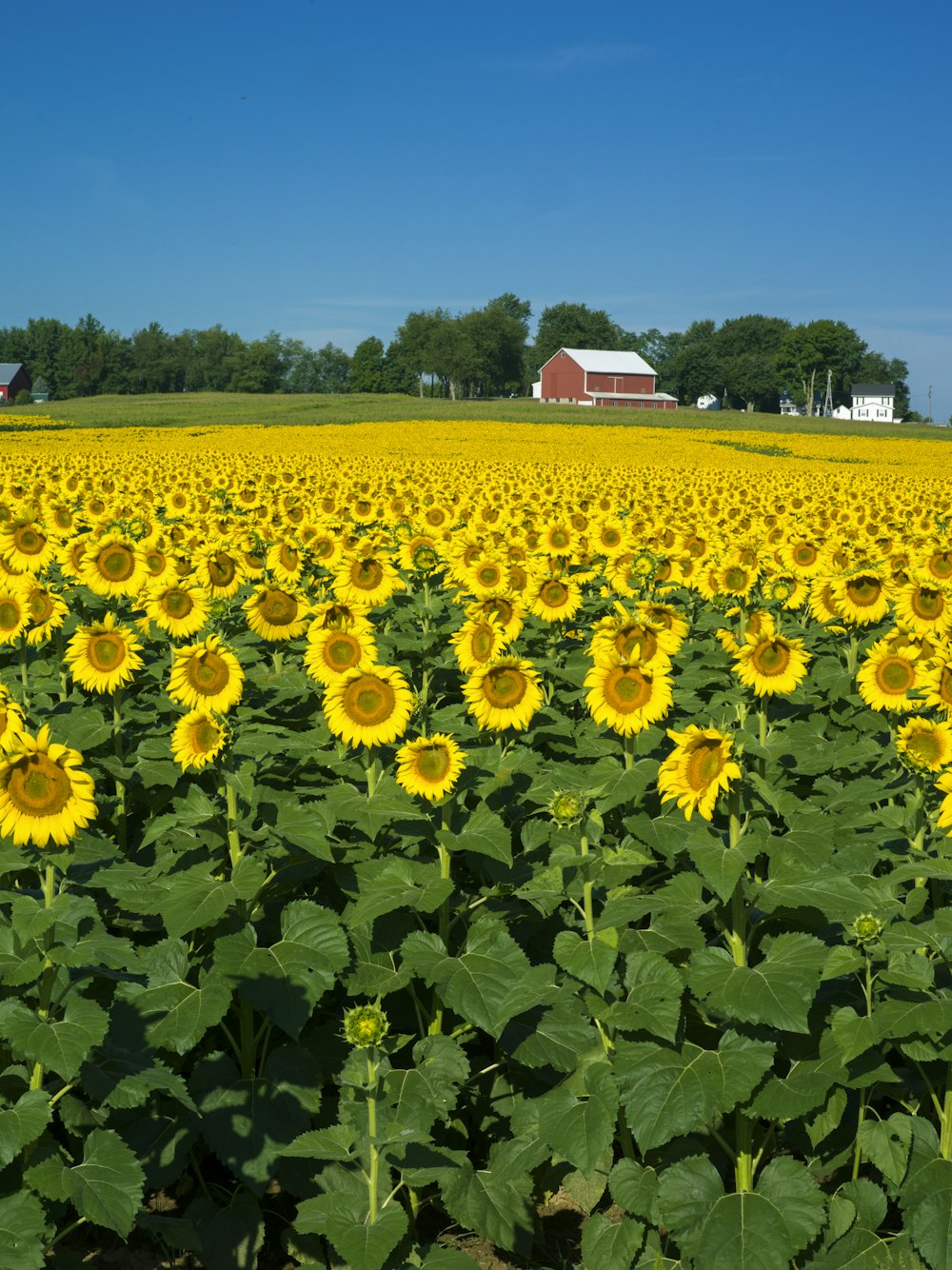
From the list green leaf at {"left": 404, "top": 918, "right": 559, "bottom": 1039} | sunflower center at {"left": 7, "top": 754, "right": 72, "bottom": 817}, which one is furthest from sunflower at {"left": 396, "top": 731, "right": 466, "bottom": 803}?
sunflower center at {"left": 7, "top": 754, "right": 72, "bottom": 817}

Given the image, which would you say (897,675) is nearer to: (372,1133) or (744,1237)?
(744,1237)

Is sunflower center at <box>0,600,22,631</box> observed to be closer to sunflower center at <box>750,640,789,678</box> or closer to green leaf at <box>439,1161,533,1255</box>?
green leaf at <box>439,1161,533,1255</box>

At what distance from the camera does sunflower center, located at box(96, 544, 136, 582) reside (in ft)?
24.6

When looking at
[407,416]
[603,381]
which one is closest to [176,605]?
[407,416]

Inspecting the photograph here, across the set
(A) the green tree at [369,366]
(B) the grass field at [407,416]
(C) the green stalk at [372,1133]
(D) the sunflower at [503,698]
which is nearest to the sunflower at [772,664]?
(D) the sunflower at [503,698]

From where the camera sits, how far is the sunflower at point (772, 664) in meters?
5.48

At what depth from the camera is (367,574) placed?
7398 mm

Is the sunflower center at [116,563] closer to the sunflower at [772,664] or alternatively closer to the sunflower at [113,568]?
the sunflower at [113,568]

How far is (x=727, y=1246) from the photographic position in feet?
11.4

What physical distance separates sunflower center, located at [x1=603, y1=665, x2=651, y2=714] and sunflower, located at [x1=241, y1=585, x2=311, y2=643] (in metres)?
2.23

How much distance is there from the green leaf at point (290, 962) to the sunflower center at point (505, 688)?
1.61m

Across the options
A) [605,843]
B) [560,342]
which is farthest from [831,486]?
[560,342]

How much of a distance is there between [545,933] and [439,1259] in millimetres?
1528

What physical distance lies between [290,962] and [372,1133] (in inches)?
26.3
